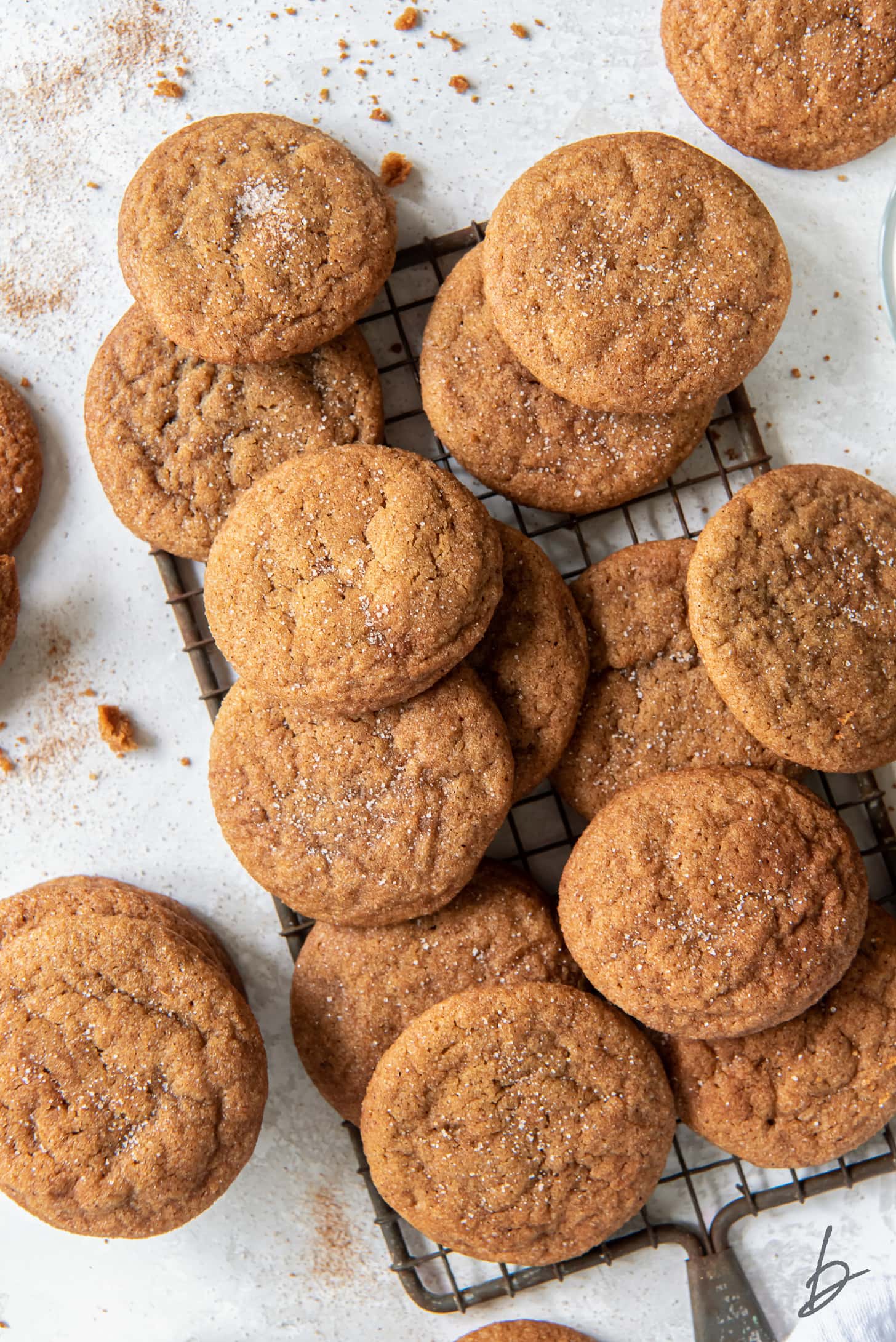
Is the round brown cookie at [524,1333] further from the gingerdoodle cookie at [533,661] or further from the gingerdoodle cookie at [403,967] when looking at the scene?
the gingerdoodle cookie at [533,661]

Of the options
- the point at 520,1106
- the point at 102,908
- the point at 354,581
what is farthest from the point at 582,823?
the point at 102,908

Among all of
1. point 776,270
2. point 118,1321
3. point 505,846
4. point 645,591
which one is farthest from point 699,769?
point 118,1321

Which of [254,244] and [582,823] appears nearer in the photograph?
[254,244]

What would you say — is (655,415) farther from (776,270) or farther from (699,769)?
(699,769)

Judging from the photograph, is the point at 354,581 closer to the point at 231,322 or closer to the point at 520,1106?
the point at 231,322

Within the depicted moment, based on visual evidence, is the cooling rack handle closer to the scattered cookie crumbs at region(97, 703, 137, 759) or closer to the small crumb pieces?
the scattered cookie crumbs at region(97, 703, 137, 759)
